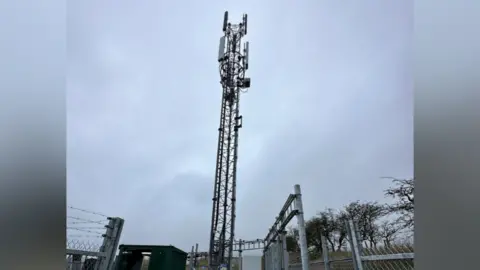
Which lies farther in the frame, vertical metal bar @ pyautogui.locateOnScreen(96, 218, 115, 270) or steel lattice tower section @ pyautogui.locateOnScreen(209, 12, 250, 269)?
steel lattice tower section @ pyautogui.locateOnScreen(209, 12, 250, 269)

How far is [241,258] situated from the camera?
60.9ft

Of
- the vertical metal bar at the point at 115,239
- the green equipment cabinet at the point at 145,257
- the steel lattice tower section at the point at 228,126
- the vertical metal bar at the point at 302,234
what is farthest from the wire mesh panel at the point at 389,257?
the steel lattice tower section at the point at 228,126

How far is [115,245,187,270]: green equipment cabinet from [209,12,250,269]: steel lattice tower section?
12874mm

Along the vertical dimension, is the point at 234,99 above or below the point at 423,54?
above

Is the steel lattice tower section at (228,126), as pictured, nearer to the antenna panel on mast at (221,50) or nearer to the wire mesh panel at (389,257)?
the antenna panel on mast at (221,50)

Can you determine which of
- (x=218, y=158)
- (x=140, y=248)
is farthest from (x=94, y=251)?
(x=218, y=158)

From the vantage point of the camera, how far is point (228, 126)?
19875 millimetres

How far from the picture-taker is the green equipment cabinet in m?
5.98

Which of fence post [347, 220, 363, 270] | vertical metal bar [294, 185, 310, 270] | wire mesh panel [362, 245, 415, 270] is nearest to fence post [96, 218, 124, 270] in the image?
vertical metal bar [294, 185, 310, 270]

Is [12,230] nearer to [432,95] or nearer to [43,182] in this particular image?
[43,182]

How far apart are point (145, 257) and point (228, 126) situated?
14.0 m

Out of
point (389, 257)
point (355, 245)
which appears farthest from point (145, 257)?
point (389, 257)

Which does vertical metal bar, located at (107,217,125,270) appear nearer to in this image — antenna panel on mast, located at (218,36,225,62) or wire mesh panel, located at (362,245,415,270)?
wire mesh panel, located at (362,245,415,270)

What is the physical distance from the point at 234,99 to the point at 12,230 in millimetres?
18960
